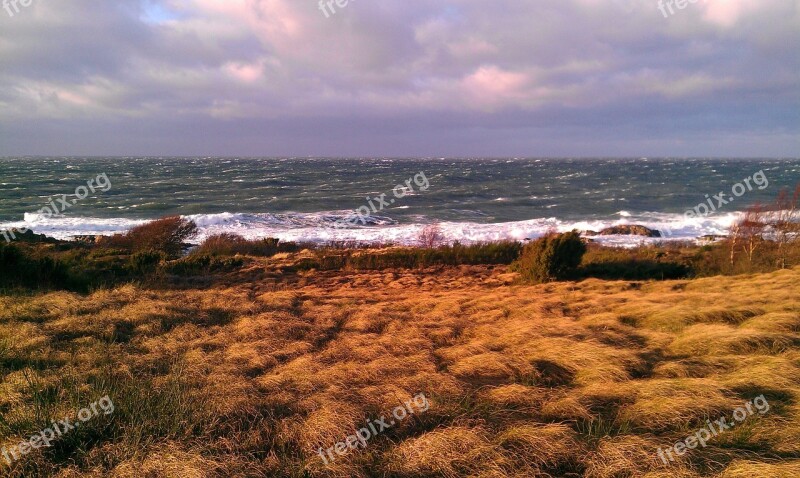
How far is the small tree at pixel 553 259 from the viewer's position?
1300 centimetres

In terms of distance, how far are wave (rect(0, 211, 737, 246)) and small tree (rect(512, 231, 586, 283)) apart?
38.0 ft

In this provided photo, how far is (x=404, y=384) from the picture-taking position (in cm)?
454

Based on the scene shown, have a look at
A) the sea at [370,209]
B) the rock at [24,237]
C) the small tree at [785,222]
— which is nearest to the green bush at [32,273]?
the rock at [24,237]

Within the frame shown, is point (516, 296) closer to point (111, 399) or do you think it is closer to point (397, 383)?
point (397, 383)

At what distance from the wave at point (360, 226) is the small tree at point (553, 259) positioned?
38.0ft

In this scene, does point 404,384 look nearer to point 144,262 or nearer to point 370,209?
point 144,262

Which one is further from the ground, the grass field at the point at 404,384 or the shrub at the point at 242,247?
the grass field at the point at 404,384

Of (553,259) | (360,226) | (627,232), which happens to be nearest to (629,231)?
(627,232)

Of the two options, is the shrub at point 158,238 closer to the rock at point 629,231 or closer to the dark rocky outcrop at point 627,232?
the dark rocky outcrop at point 627,232

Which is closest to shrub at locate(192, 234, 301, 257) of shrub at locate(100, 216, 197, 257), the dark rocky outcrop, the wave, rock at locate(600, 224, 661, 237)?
shrub at locate(100, 216, 197, 257)

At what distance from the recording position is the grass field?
122 inches

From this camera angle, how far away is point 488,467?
9.98 feet

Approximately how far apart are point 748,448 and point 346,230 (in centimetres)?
2743

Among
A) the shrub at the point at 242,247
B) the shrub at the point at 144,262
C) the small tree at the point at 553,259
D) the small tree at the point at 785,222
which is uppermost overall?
the small tree at the point at 785,222
